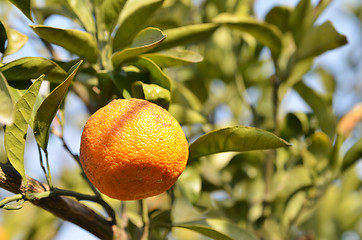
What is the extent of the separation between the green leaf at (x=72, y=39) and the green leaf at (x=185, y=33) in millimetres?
162

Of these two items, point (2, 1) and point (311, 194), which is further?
point (2, 1)

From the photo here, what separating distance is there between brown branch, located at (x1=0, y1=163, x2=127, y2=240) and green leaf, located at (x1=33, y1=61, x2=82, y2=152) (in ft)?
0.25

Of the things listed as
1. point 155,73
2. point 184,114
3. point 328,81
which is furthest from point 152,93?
point 328,81

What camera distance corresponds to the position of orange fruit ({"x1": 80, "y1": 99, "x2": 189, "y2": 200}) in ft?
2.48

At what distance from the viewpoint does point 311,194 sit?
137 cm

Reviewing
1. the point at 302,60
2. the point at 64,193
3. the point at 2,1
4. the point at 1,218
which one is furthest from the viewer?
the point at 1,218

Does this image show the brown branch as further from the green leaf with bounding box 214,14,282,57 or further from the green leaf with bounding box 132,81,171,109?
the green leaf with bounding box 214,14,282,57

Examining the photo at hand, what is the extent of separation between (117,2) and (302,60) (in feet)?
2.06

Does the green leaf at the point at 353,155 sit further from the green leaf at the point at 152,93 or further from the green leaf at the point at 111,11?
the green leaf at the point at 111,11

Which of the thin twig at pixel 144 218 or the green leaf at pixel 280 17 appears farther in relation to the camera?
the green leaf at pixel 280 17

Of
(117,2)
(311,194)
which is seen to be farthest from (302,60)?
(117,2)

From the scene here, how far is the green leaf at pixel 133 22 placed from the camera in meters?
0.98

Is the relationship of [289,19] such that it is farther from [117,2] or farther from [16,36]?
[16,36]

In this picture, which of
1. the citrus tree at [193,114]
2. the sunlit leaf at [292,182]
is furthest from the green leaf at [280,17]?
the sunlit leaf at [292,182]
